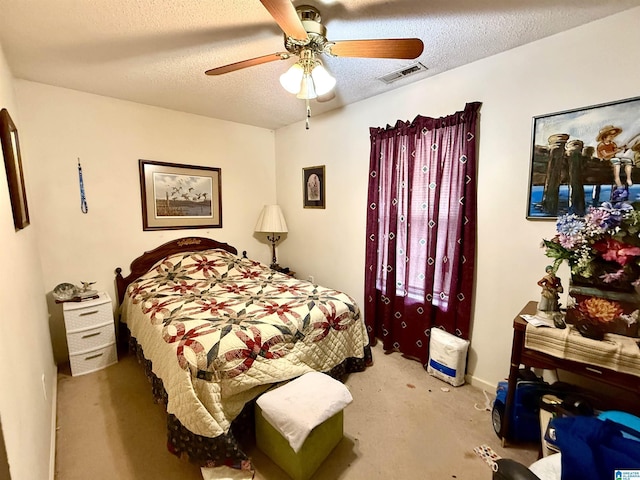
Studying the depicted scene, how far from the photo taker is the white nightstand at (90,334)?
242 centimetres

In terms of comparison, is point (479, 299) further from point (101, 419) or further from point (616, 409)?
point (101, 419)

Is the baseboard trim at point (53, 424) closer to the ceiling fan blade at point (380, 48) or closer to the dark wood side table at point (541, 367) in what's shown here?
the dark wood side table at point (541, 367)

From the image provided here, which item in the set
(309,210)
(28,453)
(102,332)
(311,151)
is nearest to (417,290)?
(309,210)

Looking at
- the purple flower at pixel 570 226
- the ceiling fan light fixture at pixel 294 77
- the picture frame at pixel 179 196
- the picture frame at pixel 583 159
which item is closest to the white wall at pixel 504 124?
the picture frame at pixel 583 159

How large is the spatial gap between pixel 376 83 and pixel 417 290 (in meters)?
1.84

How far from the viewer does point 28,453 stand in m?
1.11

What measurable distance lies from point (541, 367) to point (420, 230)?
4.20 feet

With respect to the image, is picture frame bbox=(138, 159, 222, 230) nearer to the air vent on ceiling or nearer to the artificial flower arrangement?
the air vent on ceiling

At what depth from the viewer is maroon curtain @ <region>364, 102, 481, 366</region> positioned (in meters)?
2.26

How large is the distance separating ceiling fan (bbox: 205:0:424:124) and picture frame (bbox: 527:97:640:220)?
111 centimetres

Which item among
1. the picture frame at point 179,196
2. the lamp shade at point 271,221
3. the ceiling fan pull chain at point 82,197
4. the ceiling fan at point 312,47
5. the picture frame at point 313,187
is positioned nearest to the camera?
the ceiling fan at point 312,47

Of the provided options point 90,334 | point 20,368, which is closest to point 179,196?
point 90,334

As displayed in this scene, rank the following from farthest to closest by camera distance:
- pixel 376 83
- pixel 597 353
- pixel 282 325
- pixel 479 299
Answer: pixel 376 83, pixel 479 299, pixel 282 325, pixel 597 353

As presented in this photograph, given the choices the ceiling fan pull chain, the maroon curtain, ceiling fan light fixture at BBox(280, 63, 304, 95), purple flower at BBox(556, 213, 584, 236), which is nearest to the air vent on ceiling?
the maroon curtain
